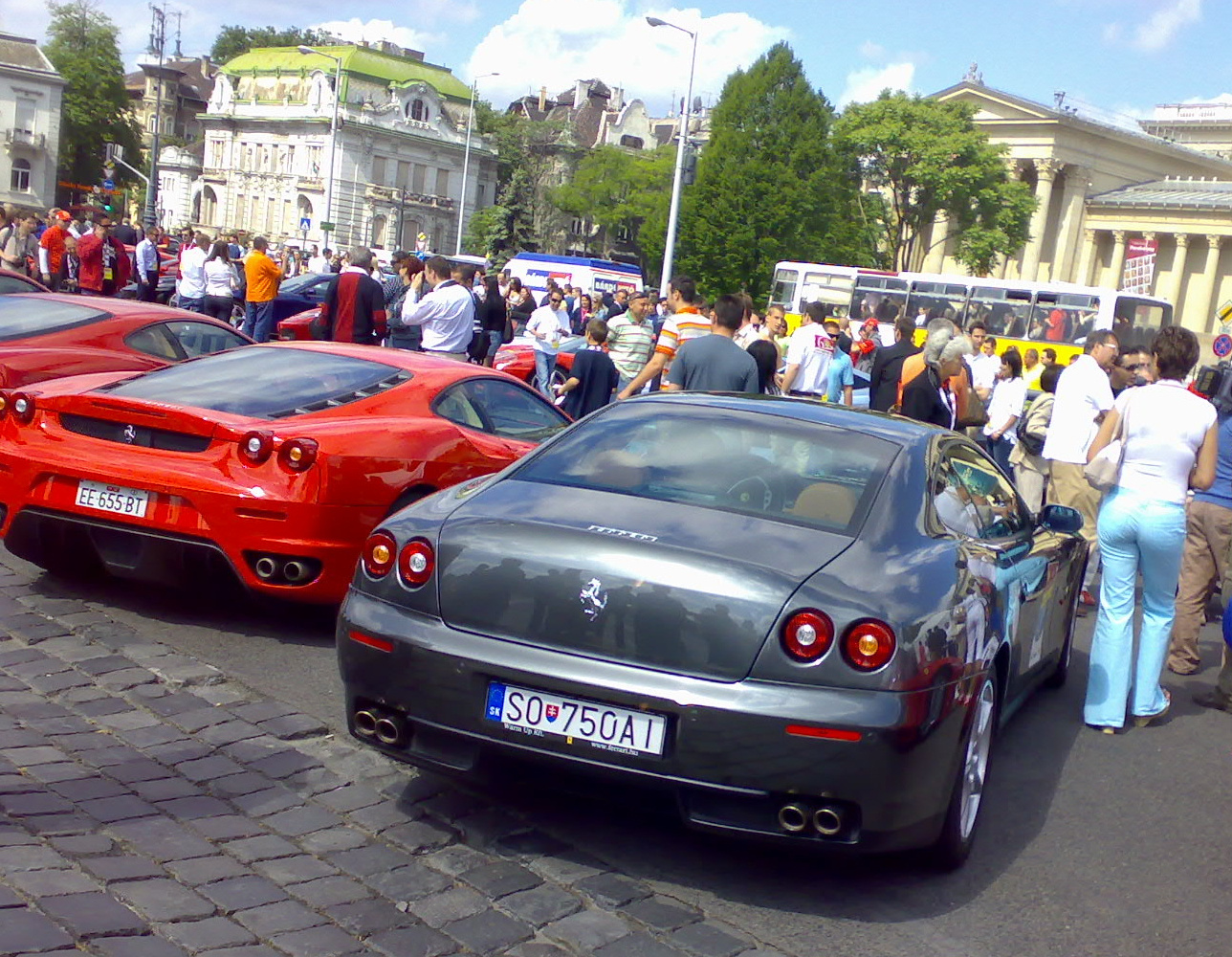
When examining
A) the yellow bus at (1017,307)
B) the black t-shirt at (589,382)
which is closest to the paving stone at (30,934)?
the black t-shirt at (589,382)

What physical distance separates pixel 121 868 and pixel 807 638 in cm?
192

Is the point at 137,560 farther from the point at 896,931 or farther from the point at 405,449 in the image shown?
the point at 896,931

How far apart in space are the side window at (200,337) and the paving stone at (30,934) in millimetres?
6156

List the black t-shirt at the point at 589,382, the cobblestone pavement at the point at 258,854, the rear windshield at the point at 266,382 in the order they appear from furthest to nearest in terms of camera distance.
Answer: the black t-shirt at the point at 589,382 < the rear windshield at the point at 266,382 < the cobblestone pavement at the point at 258,854

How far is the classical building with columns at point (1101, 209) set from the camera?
278 feet

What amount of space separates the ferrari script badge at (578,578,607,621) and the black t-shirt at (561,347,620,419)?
8855 mm

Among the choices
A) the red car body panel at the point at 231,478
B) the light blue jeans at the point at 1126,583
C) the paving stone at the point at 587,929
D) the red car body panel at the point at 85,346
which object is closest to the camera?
the paving stone at the point at 587,929

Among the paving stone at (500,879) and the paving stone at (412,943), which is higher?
the paving stone at (412,943)

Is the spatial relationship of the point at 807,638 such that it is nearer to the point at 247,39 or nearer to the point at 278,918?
the point at 278,918

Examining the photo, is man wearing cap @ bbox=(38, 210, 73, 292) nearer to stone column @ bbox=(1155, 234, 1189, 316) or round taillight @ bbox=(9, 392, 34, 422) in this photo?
round taillight @ bbox=(9, 392, 34, 422)

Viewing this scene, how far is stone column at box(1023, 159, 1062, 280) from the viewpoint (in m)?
87.1

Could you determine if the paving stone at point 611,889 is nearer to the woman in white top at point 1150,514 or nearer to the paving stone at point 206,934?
the paving stone at point 206,934

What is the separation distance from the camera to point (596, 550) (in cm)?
401

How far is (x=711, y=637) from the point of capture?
3848 mm
